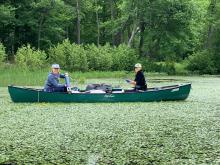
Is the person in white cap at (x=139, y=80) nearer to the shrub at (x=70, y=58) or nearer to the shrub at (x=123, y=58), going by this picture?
the shrub at (x=70, y=58)

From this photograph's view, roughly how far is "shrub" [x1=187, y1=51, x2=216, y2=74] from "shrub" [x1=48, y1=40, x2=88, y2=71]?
11.6m

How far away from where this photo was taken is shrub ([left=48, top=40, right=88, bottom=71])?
35.1 meters

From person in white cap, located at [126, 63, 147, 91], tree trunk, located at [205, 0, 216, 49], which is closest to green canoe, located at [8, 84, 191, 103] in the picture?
person in white cap, located at [126, 63, 147, 91]

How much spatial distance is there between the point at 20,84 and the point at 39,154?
52.2 feet

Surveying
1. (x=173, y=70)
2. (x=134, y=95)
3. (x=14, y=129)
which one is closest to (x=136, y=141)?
(x=14, y=129)

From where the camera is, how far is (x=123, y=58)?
39375 millimetres

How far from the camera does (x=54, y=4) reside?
42844 millimetres

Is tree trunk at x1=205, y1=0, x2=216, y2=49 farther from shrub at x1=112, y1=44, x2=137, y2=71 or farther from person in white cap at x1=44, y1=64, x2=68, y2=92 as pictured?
person in white cap at x1=44, y1=64, x2=68, y2=92

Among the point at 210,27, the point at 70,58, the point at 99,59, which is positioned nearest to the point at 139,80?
the point at 70,58

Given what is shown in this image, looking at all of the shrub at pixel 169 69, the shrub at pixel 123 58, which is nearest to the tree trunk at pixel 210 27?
the shrub at pixel 169 69

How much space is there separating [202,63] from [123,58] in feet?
24.7

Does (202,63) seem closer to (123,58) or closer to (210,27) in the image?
(123,58)

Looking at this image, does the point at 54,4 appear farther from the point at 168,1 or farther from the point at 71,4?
the point at 168,1

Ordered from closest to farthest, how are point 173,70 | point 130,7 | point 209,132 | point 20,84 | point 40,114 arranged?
point 209,132 → point 40,114 → point 20,84 → point 173,70 → point 130,7
